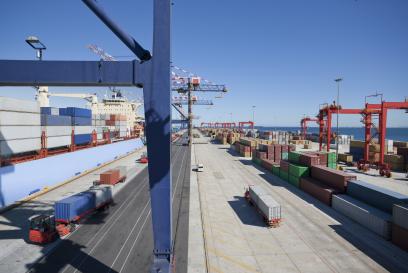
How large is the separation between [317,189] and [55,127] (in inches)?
1529

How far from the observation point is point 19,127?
3197 centimetres

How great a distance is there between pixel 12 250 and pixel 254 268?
17643 mm

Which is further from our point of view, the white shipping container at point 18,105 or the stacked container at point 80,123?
the stacked container at point 80,123

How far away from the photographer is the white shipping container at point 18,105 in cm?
2968

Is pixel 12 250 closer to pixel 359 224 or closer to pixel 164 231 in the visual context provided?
pixel 164 231

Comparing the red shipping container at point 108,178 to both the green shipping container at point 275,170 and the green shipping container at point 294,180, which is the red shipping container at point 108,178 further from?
the green shipping container at point 275,170

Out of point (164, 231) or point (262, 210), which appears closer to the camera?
point (164, 231)

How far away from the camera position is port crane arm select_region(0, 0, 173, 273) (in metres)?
13.2

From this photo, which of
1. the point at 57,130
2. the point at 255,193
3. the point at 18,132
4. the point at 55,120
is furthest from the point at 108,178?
the point at 255,193

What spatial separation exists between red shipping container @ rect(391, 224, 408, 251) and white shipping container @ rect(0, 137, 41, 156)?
1517 inches

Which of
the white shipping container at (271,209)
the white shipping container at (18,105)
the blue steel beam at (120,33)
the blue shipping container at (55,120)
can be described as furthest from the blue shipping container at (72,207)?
the blue shipping container at (55,120)

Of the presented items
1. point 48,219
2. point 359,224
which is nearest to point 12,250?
point 48,219

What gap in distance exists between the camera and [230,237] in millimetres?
21734

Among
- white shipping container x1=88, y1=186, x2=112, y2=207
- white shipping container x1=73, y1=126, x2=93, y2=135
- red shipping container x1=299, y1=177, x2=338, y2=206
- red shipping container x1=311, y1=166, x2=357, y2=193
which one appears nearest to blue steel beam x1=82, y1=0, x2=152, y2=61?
white shipping container x1=88, y1=186, x2=112, y2=207
